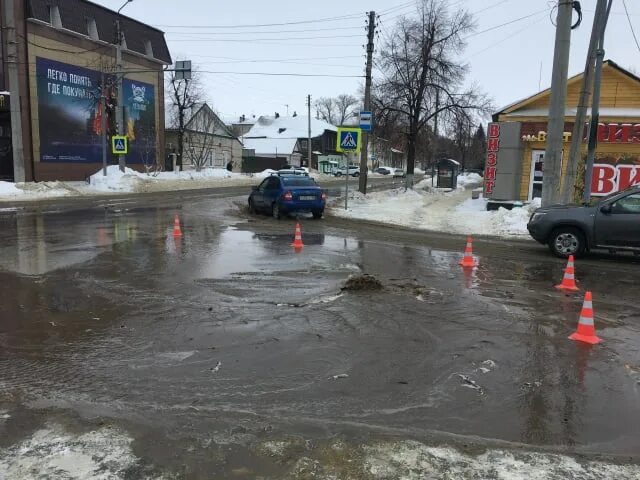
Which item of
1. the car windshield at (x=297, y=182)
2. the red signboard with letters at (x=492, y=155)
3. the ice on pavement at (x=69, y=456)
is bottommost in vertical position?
the ice on pavement at (x=69, y=456)

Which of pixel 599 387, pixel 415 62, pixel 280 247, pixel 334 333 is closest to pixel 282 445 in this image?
pixel 334 333

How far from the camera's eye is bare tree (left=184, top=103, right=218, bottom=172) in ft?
183

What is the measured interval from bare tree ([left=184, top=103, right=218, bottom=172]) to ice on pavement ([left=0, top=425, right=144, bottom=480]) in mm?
50139

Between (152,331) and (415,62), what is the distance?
94.9 ft

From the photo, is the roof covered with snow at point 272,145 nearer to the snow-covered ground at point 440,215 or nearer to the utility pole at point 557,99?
the snow-covered ground at point 440,215

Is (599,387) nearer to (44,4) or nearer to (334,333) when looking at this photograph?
(334,333)

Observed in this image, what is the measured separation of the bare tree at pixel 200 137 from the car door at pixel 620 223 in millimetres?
44768

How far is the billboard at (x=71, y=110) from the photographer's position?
1324 inches

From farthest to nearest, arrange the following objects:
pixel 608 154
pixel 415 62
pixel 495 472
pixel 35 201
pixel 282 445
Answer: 1. pixel 415 62
2. pixel 35 201
3. pixel 608 154
4. pixel 282 445
5. pixel 495 472

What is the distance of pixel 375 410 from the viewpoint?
170 inches

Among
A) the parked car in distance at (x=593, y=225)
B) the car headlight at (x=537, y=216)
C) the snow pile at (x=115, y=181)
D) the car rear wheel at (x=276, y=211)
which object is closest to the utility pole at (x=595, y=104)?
the car headlight at (x=537, y=216)

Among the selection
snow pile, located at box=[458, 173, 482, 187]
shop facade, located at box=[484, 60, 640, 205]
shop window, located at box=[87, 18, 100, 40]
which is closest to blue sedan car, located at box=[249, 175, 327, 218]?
shop facade, located at box=[484, 60, 640, 205]

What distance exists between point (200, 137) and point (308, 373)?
183ft

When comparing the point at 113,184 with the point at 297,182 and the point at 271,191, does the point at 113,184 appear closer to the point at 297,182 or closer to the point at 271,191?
the point at 271,191
